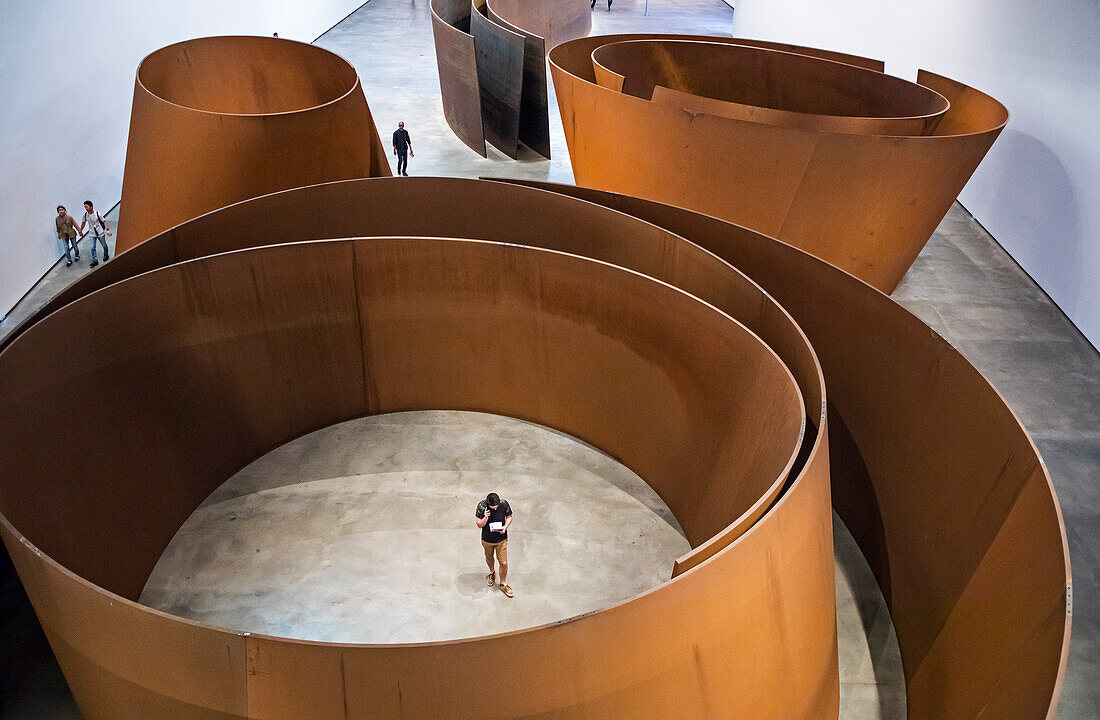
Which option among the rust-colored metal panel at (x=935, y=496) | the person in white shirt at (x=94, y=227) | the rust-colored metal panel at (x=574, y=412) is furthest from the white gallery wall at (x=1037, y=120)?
the person in white shirt at (x=94, y=227)

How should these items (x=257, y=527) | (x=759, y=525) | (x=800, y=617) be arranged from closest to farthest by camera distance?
(x=759, y=525), (x=800, y=617), (x=257, y=527)

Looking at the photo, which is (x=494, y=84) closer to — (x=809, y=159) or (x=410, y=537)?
(x=809, y=159)

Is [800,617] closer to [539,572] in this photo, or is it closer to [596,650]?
Result: [596,650]

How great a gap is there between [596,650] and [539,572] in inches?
109

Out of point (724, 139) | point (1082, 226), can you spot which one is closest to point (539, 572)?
point (724, 139)

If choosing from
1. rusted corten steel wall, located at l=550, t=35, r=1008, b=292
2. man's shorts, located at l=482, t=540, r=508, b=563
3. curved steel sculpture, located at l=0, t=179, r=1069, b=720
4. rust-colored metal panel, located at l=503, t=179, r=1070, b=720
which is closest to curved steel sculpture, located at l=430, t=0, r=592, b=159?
rusted corten steel wall, located at l=550, t=35, r=1008, b=292

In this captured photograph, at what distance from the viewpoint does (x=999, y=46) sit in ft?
41.7

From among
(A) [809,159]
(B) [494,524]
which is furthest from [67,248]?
(A) [809,159]

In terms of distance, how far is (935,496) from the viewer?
623 cm

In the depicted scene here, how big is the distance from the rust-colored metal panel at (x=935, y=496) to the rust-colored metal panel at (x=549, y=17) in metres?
13.1

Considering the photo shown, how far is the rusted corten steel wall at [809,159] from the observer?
940cm

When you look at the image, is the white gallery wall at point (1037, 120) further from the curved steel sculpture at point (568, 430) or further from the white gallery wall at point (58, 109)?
the white gallery wall at point (58, 109)

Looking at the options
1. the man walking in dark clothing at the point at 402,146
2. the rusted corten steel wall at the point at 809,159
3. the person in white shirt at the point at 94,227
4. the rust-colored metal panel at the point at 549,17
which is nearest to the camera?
the rusted corten steel wall at the point at 809,159

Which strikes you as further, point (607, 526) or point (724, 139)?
point (724, 139)
